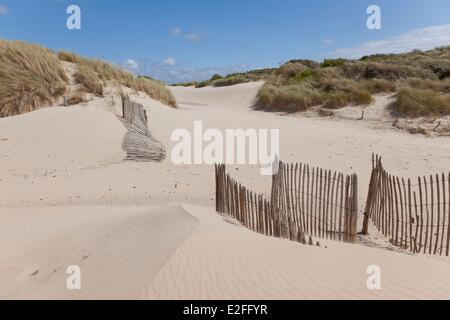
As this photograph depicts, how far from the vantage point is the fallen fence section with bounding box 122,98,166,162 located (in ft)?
33.3

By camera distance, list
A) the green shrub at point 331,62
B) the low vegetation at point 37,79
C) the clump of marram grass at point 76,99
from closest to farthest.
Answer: the low vegetation at point 37,79 < the clump of marram grass at point 76,99 < the green shrub at point 331,62

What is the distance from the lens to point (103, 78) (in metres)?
16.5

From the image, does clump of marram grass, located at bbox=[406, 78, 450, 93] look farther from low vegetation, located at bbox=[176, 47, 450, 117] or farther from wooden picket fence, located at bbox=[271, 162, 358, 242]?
wooden picket fence, located at bbox=[271, 162, 358, 242]

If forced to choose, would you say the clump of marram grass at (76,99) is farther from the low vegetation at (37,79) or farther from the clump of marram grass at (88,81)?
the clump of marram grass at (88,81)

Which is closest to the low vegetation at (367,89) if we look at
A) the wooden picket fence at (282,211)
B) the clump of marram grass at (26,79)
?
the wooden picket fence at (282,211)

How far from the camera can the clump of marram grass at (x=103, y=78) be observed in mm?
15312

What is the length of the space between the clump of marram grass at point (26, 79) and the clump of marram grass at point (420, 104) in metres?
14.2

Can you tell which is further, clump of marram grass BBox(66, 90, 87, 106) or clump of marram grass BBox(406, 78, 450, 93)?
clump of marram grass BBox(406, 78, 450, 93)

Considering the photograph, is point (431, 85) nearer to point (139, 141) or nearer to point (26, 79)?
point (139, 141)

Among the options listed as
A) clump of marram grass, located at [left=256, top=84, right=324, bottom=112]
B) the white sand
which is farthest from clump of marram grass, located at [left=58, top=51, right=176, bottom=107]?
clump of marram grass, located at [left=256, top=84, right=324, bottom=112]

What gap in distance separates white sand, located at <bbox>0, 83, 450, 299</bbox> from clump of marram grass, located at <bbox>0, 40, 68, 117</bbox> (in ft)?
5.56

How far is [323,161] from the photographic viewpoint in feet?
33.6

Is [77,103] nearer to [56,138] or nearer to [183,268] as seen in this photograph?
[56,138]

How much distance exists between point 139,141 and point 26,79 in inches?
264
